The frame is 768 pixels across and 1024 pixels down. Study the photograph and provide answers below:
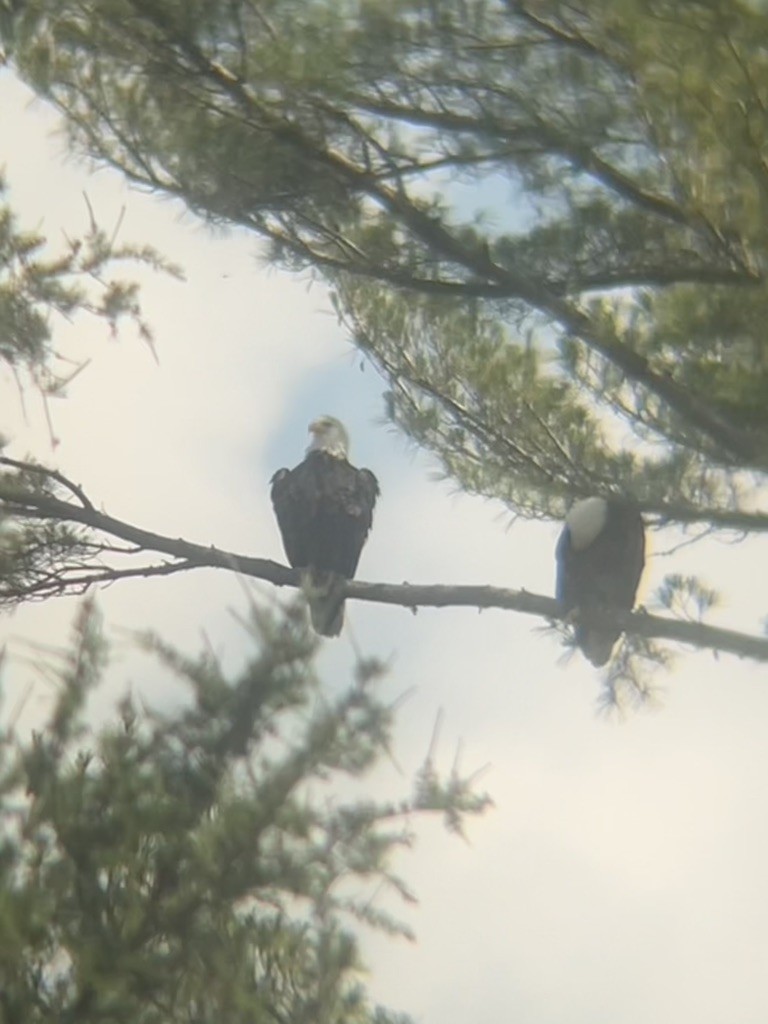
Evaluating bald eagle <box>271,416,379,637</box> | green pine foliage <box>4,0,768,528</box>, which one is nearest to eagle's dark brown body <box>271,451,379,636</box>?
bald eagle <box>271,416,379,637</box>

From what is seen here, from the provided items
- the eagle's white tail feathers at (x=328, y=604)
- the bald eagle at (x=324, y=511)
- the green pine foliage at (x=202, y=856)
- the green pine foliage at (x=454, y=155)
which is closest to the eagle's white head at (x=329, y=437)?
the bald eagle at (x=324, y=511)

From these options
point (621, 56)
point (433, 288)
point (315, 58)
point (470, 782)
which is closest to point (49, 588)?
point (433, 288)

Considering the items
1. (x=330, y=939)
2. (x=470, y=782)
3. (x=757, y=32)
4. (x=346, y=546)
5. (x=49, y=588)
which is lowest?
(x=330, y=939)

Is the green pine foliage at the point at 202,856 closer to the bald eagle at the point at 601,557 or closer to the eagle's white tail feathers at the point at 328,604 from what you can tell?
the eagle's white tail feathers at the point at 328,604

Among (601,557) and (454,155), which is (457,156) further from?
(601,557)

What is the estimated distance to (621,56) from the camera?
339 cm

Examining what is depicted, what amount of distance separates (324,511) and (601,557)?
2.99 feet

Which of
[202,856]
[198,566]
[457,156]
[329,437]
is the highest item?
[329,437]

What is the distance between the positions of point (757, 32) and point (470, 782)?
4.59 ft

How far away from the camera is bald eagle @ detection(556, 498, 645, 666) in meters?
4.93

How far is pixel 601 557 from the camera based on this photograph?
5.02 meters

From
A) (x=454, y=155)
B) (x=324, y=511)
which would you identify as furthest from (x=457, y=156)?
(x=324, y=511)

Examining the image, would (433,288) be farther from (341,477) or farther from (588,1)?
(341,477)

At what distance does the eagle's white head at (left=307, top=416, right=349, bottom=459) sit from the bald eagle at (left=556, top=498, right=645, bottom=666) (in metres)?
0.95
